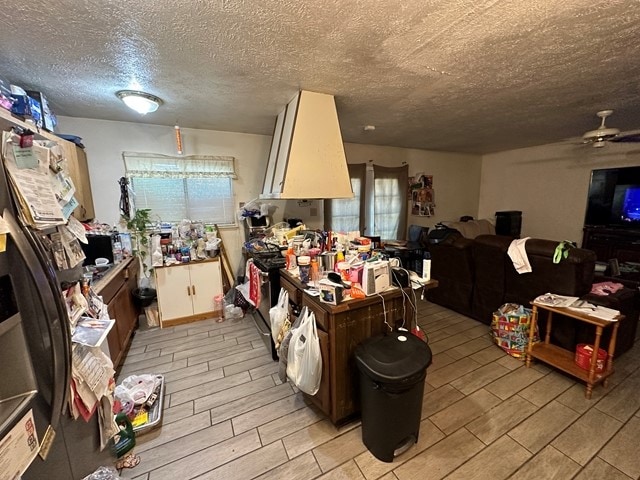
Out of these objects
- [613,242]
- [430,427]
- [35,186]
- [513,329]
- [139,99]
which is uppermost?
[139,99]

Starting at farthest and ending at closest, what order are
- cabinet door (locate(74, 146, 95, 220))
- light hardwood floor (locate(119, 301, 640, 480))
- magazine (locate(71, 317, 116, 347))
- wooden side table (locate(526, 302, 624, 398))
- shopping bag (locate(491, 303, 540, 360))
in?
cabinet door (locate(74, 146, 95, 220))
shopping bag (locate(491, 303, 540, 360))
wooden side table (locate(526, 302, 624, 398))
light hardwood floor (locate(119, 301, 640, 480))
magazine (locate(71, 317, 116, 347))

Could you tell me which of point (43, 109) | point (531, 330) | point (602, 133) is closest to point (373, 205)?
point (602, 133)

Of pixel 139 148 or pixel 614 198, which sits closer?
pixel 139 148

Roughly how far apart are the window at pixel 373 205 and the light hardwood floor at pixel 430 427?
258 centimetres

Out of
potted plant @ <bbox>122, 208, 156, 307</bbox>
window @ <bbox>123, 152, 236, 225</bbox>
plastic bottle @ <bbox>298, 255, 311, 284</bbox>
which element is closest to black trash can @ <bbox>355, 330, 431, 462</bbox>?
plastic bottle @ <bbox>298, 255, 311, 284</bbox>

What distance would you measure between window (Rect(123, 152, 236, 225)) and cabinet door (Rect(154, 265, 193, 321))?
78 centimetres

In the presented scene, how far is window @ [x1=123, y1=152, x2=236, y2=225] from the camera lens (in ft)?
10.5

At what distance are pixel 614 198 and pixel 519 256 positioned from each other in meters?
3.47

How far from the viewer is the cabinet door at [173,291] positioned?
3006mm

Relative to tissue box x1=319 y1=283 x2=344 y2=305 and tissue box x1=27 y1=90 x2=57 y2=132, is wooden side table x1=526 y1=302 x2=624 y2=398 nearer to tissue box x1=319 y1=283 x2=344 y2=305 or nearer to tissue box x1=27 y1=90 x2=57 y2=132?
tissue box x1=319 y1=283 x2=344 y2=305

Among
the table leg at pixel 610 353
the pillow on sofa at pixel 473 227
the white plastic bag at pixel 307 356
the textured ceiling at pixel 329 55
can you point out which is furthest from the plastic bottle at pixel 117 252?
the pillow on sofa at pixel 473 227

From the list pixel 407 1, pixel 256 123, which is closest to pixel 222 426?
pixel 407 1

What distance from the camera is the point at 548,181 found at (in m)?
4.95

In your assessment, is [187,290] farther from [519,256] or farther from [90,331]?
[519,256]
